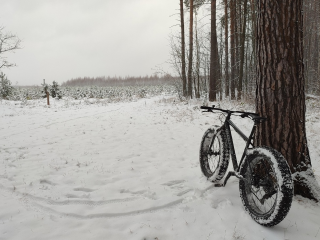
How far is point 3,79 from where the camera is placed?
21031 mm

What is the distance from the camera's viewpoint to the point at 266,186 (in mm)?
2252

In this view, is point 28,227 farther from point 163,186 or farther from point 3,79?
point 3,79

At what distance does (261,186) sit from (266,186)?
12cm

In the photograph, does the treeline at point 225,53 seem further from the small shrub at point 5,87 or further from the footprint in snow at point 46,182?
the small shrub at point 5,87

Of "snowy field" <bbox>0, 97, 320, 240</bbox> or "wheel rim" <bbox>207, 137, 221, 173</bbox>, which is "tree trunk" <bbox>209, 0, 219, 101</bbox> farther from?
"wheel rim" <bbox>207, 137, 221, 173</bbox>

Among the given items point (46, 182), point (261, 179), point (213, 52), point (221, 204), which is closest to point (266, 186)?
point (261, 179)

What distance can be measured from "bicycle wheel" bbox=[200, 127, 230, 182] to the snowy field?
0.67ft

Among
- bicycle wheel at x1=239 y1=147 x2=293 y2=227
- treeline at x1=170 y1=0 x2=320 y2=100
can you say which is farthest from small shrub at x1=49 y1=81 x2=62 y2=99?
Answer: bicycle wheel at x1=239 y1=147 x2=293 y2=227

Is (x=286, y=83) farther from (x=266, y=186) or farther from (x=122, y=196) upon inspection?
(x=122, y=196)

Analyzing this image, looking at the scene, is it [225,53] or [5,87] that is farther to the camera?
[5,87]

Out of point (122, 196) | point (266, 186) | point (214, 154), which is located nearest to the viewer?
point (266, 186)

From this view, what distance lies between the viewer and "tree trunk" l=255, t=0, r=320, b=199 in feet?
8.61

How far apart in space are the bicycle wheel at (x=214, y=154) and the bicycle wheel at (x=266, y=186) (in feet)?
1.73

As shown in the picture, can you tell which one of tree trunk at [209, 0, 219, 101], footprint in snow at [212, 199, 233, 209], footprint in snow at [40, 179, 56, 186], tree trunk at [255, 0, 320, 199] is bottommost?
footprint in snow at [212, 199, 233, 209]
